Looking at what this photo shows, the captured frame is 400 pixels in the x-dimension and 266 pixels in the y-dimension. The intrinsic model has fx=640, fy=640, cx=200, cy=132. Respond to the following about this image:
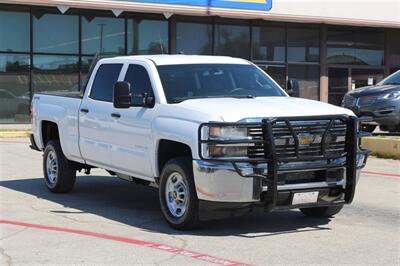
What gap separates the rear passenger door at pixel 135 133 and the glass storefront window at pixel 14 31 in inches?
591

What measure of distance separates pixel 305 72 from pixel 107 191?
61.2ft

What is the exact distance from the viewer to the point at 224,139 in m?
6.37

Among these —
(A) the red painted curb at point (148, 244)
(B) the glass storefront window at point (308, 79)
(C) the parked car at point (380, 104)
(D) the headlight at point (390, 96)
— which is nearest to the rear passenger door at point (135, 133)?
(A) the red painted curb at point (148, 244)

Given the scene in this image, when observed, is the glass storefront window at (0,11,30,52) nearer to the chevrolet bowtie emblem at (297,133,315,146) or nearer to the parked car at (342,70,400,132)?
the parked car at (342,70,400,132)

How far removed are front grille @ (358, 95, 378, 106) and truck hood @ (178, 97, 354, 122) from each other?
8.39 m

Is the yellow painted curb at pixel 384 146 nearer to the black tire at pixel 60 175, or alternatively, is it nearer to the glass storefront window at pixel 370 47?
the black tire at pixel 60 175

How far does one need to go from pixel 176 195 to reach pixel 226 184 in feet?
2.74

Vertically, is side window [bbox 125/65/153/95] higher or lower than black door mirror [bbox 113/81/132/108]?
higher

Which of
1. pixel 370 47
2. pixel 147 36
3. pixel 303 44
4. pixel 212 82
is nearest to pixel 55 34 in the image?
pixel 147 36

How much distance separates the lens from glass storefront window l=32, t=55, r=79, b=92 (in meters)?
22.4

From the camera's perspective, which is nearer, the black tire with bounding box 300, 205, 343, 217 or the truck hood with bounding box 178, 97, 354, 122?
the truck hood with bounding box 178, 97, 354, 122

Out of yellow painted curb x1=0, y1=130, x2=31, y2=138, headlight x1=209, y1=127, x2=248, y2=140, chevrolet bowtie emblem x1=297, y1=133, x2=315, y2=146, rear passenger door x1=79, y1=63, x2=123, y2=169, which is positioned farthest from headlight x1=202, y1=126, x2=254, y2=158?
yellow painted curb x1=0, y1=130, x2=31, y2=138

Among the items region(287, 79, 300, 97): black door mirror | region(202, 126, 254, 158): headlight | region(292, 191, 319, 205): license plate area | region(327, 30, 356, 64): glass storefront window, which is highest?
region(327, 30, 356, 64): glass storefront window

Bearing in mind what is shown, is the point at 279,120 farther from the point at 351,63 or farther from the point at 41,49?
the point at 351,63
